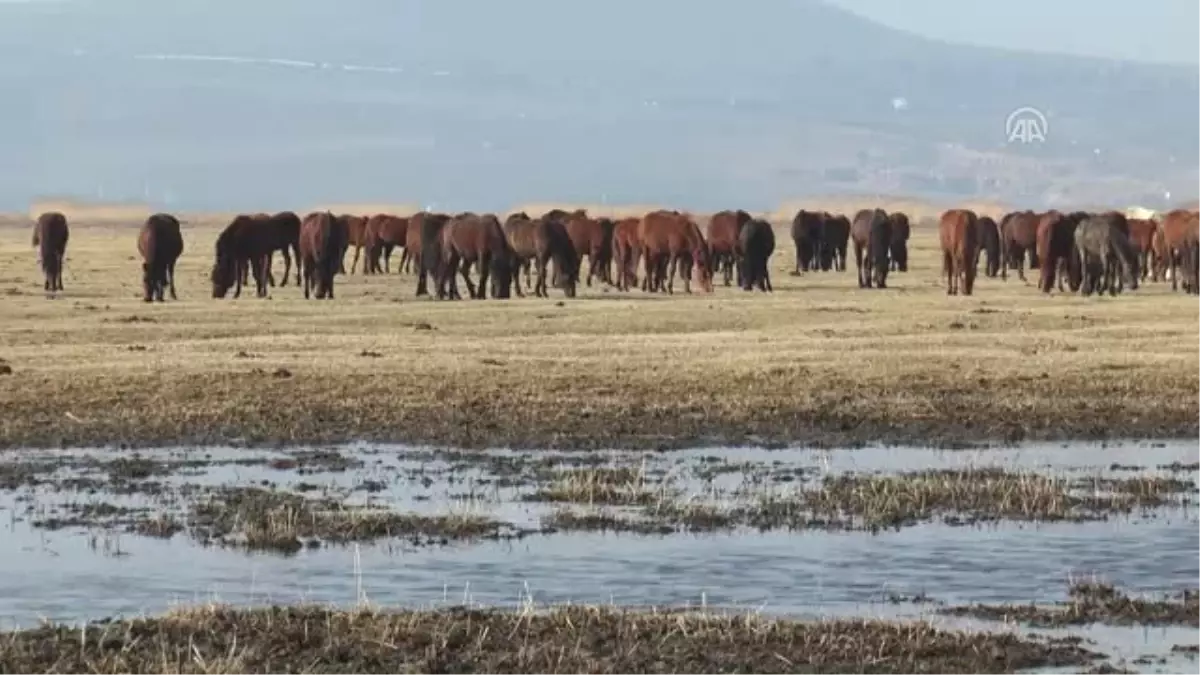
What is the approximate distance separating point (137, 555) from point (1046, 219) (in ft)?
113

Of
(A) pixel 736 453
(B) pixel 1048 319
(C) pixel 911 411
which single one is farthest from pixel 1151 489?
(B) pixel 1048 319

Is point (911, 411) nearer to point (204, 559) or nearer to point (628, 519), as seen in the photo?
point (628, 519)

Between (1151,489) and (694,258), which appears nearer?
(1151,489)

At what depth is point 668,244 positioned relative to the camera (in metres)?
42.8

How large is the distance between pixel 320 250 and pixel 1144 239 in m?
17.9

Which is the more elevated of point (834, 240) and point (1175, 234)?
point (1175, 234)

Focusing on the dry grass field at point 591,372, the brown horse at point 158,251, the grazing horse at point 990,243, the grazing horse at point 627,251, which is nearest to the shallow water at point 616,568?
the dry grass field at point 591,372

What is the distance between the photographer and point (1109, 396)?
21781mm

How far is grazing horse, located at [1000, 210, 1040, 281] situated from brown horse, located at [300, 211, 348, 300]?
52.0 ft

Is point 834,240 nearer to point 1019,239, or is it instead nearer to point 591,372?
point 1019,239

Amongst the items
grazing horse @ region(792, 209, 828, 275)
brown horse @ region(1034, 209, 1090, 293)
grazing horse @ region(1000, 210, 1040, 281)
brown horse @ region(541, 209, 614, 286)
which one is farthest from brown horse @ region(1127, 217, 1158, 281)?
brown horse @ region(541, 209, 614, 286)

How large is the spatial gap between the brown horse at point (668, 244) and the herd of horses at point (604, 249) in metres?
0.03

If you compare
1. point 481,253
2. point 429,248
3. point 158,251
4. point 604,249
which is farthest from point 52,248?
point 604,249

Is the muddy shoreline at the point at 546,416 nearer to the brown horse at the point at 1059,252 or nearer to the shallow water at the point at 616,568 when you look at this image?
the shallow water at the point at 616,568
